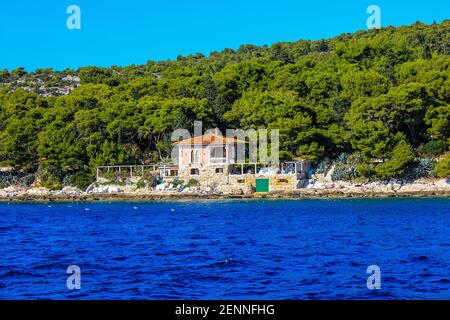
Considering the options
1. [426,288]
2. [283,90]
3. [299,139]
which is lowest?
[426,288]

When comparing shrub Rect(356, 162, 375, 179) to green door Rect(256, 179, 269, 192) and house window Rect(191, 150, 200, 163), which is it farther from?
house window Rect(191, 150, 200, 163)

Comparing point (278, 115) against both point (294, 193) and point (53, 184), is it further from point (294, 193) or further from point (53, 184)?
point (53, 184)

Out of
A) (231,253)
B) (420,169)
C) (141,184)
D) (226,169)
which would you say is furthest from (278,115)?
(231,253)

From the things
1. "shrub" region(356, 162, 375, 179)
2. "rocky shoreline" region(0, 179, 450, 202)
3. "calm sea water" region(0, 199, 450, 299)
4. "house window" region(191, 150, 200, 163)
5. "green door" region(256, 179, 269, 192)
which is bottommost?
"calm sea water" region(0, 199, 450, 299)

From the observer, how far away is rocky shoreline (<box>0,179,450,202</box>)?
50.7m

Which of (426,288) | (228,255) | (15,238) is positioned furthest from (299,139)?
(426,288)

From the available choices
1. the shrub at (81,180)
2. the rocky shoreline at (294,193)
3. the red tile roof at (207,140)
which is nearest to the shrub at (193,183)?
the rocky shoreline at (294,193)

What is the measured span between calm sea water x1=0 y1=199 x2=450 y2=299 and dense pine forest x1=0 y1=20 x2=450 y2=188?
43.6 ft

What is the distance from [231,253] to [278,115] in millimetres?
34103

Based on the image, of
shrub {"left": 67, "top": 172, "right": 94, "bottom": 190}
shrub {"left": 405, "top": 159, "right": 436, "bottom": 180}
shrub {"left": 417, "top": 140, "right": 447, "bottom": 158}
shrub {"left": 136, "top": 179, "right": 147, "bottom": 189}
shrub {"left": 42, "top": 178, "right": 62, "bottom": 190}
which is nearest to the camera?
shrub {"left": 405, "top": 159, "right": 436, "bottom": 180}

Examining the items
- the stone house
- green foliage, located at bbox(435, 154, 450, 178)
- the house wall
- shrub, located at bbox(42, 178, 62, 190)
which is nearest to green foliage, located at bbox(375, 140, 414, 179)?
green foliage, located at bbox(435, 154, 450, 178)
